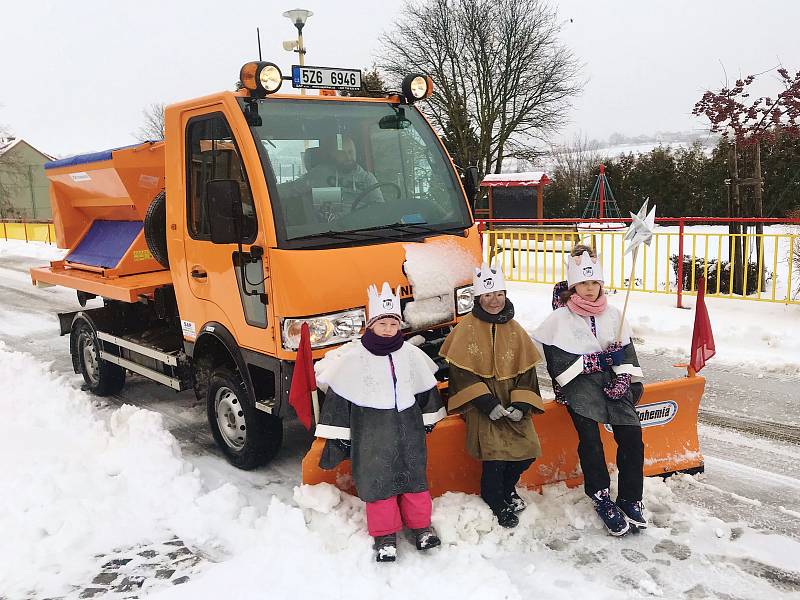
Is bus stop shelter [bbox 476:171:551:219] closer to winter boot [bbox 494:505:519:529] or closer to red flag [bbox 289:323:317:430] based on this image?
winter boot [bbox 494:505:519:529]

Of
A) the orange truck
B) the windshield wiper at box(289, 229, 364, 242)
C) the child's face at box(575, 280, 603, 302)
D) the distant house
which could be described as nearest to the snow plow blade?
the orange truck

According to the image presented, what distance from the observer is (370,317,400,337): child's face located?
3605mm

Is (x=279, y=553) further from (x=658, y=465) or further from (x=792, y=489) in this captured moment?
(x=792, y=489)

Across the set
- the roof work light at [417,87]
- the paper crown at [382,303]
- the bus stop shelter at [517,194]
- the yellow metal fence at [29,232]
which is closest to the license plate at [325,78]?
the roof work light at [417,87]

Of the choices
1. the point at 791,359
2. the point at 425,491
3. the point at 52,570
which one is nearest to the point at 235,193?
the point at 425,491

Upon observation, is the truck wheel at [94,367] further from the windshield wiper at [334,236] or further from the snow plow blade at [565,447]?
the snow plow blade at [565,447]

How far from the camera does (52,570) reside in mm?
3576

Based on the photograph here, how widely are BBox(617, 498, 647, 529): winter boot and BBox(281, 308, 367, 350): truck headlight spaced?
1.80 meters

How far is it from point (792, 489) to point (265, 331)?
337 cm

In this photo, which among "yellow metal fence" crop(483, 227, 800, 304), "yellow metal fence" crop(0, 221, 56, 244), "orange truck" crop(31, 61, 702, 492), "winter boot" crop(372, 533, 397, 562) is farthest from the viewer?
"yellow metal fence" crop(0, 221, 56, 244)

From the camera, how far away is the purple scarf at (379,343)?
362 cm

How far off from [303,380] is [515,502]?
139 centimetres

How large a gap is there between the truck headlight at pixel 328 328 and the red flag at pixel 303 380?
26 cm

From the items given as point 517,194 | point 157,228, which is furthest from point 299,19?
point 517,194
